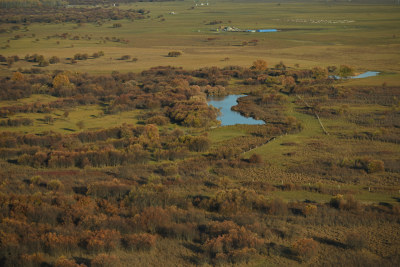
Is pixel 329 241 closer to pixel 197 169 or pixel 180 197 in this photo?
pixel 180 197

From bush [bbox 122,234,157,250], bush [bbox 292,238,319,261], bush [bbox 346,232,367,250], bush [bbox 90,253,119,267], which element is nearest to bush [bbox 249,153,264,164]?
bush [bbox 346,232,367,250]

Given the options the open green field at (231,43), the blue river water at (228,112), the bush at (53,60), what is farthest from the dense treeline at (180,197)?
the bush at (53,60)

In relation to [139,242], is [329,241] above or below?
below

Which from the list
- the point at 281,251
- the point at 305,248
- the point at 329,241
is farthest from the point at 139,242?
A: the point at 329,241

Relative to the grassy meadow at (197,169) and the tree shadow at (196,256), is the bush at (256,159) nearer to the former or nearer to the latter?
the grassy meadow at (197,169)

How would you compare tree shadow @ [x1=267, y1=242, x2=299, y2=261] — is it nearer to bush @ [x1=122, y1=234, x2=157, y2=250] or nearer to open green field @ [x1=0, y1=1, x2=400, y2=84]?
bush @ [x1=122, y1=234, x2=157, y2=250]

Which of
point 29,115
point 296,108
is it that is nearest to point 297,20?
point 296,108
